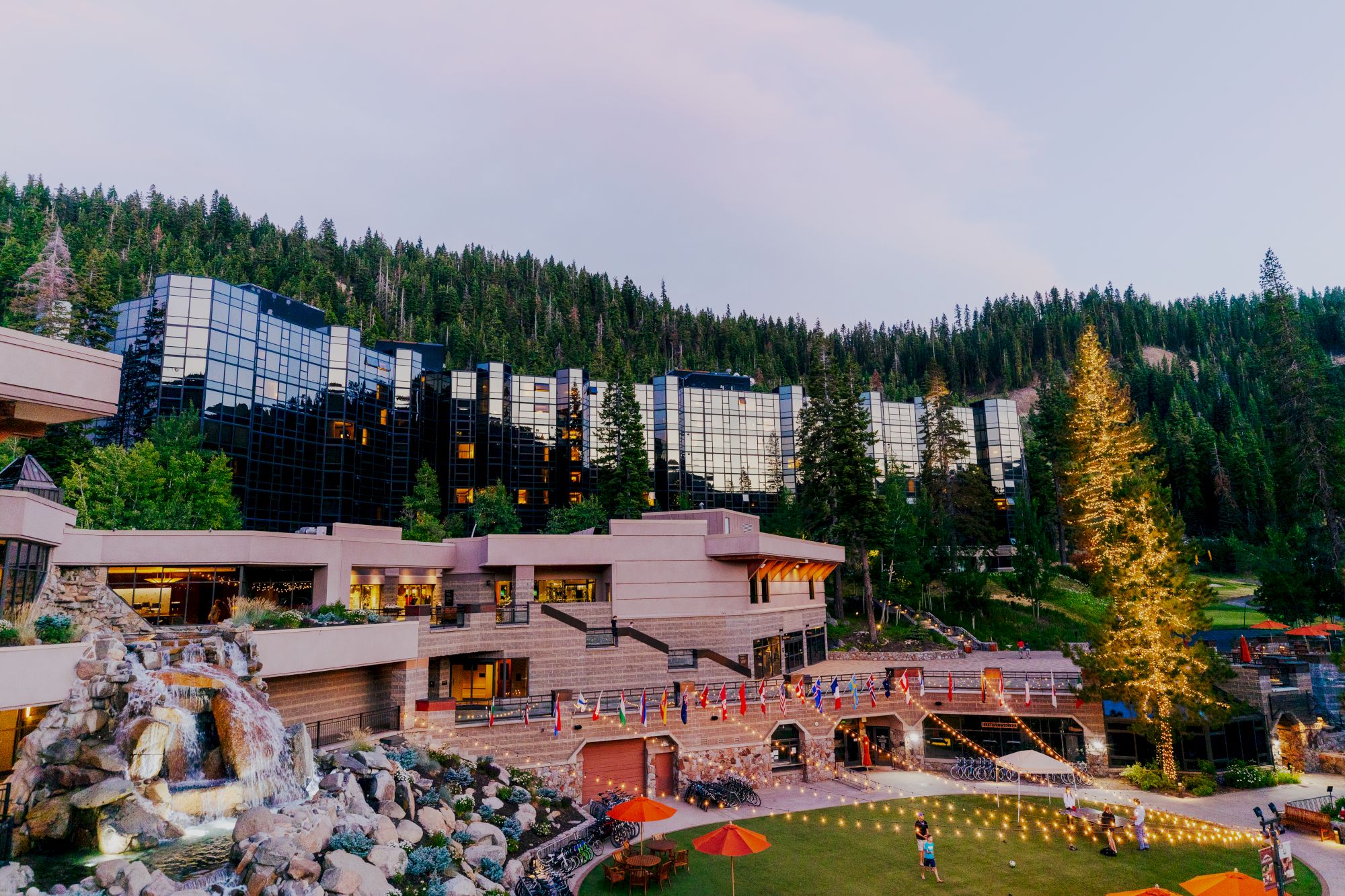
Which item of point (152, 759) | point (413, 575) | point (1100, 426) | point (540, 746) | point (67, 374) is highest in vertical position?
point (1100, 426)

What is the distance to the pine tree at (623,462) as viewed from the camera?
70438 millimetres

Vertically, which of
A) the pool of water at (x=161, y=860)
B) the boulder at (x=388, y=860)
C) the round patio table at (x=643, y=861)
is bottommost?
the round patio table at (x=643, y=861)

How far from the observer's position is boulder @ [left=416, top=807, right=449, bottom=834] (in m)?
19.3

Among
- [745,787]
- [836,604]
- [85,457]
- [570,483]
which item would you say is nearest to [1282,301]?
[836,604]

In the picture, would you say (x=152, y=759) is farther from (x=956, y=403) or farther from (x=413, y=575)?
(x=956, y=403)

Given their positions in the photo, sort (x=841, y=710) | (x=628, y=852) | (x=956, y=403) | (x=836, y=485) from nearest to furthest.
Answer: (x=628, y=852)
(x=841, y=710)
(x=836, y=485)
(x=956, y=403)

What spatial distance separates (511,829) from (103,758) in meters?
10.2

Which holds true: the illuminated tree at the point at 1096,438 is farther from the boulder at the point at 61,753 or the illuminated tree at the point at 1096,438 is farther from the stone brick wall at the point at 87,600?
the stone brick wall at the point at 87,600

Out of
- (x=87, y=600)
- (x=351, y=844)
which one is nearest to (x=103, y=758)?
(x=351, y=844)

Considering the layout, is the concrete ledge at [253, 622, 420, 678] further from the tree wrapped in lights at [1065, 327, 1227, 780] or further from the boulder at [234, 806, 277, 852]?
the tree wrapped in lights at [1065, 327, 1227, 780]

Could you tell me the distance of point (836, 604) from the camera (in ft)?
205

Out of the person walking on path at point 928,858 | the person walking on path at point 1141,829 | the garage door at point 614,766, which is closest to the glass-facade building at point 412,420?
the garage door at point 614,766

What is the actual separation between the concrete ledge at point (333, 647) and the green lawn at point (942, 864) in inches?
447

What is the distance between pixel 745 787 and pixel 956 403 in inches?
3372
